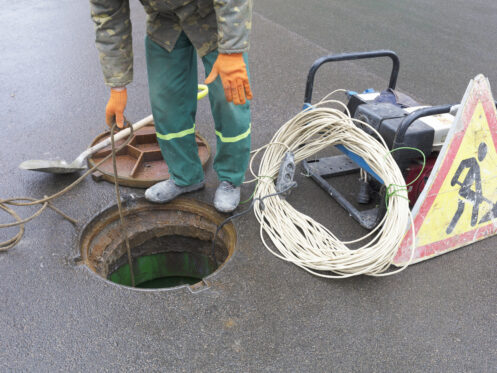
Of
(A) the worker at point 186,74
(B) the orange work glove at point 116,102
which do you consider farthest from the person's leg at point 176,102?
(B) the orange work glove at point 116,102

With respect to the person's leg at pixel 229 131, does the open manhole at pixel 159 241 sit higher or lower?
lower

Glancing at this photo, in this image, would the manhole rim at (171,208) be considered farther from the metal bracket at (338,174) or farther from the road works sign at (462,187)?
the road works sign at (462,187)

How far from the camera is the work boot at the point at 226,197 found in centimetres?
268

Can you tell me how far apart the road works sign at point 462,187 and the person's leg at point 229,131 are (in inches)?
42.2

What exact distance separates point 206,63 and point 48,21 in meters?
4.81

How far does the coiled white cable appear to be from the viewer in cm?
228

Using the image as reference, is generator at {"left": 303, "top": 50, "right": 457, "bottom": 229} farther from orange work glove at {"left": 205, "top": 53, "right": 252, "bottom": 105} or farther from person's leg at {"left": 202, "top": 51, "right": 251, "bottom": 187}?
orange work glove at {"left": 205, "top": 53, "right": 252, "bottom": 105}

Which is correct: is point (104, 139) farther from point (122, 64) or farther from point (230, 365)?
point (230, 365)

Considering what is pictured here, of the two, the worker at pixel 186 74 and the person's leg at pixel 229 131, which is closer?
the worker at pixel 186 74

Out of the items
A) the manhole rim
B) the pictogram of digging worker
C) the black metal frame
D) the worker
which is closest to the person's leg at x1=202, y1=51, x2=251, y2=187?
the worker

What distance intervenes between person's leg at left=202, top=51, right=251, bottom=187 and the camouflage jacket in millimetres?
177

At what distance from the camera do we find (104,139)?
10.8 ft

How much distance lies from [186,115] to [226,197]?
1.89ft

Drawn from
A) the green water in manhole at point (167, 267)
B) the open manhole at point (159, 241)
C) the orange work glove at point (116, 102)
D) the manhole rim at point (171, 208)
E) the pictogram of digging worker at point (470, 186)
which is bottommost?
the green water in manhole at point (167, 267)
